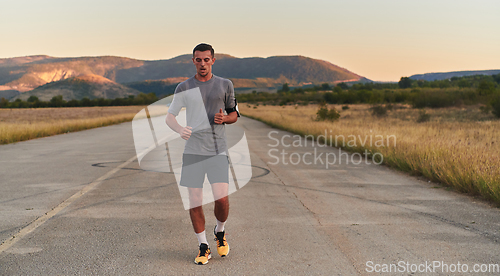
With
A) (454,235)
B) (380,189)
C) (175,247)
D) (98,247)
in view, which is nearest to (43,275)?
(98,247)

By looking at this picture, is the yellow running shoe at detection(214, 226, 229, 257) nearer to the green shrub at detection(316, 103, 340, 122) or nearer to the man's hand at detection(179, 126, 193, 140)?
the man's hand at detection(179, 126, 193, 140)

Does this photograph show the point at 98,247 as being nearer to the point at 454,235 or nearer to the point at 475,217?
the point at 454,235

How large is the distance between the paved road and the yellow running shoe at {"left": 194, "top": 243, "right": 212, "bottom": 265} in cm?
7

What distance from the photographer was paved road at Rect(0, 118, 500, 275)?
13.2 feet

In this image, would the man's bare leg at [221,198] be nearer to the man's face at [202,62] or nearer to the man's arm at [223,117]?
the man's arm at [223,117]

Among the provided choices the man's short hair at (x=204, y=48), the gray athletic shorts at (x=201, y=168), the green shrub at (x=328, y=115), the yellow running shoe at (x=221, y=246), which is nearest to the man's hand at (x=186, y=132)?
the gray athletic shorts at (x=201, y=168)

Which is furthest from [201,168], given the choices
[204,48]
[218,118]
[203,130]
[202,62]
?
[204,48]

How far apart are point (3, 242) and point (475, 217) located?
19.8 ft

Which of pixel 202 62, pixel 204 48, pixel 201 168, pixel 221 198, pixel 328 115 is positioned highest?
pixel 204 48

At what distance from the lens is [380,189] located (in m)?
8.05

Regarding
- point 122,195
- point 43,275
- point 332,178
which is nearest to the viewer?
point 43,275

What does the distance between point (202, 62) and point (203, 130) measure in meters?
0.65

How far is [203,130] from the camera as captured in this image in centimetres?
405

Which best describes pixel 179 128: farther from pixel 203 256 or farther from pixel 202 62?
pixel 203 256
